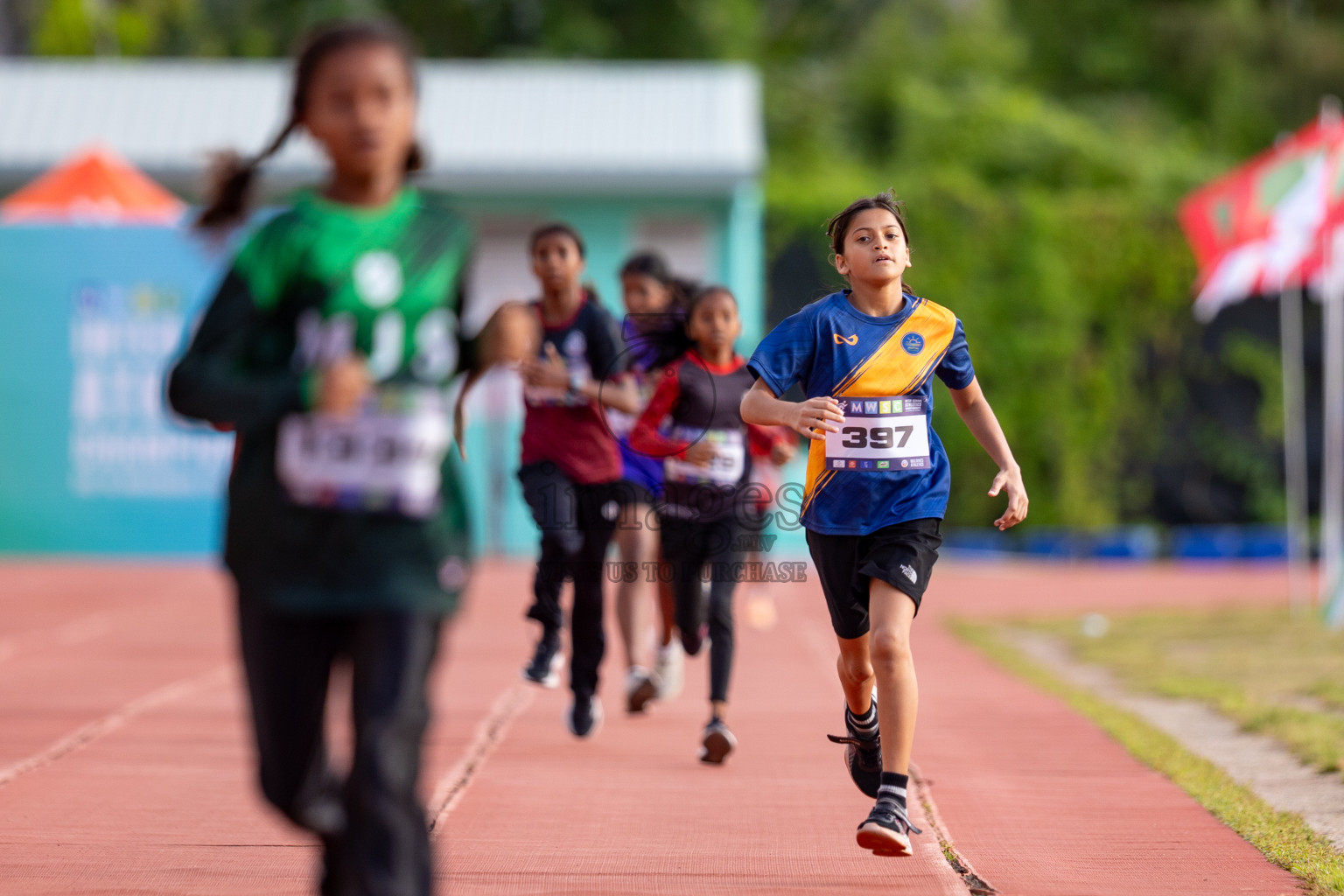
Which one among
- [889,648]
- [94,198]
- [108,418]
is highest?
[94,198]

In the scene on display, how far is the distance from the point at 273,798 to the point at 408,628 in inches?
18.6

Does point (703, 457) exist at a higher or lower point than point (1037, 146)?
lower

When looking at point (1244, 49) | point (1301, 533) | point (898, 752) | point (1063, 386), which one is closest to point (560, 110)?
point (1063, 386)

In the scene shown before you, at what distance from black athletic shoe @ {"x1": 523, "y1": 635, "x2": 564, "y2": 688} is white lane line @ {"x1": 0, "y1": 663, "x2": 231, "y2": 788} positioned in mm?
1908

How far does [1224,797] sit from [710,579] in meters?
2.22

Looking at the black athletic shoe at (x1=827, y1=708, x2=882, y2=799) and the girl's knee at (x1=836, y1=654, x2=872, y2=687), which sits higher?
the girl's knee at (x1=836, y1=654, x2=872, y2=687)

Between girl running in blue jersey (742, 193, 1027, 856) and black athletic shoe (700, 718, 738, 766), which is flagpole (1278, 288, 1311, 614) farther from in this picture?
girl running in blue jersey (742, 193, 1027, 856)

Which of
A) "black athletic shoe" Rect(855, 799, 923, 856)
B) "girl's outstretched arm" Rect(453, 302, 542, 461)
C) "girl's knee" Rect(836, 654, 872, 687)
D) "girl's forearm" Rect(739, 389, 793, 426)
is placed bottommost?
"black athletic shoe" Rect(855, 799, 923, 856)

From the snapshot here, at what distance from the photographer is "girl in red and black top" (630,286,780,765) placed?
7.11 metres

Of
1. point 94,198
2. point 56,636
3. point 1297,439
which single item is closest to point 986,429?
point 56,636

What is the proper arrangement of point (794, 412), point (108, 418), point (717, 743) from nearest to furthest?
point (794, 412)
point (717, 743)
point (108, 418)

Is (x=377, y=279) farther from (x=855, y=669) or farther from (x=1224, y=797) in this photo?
(x=1224, y=797)

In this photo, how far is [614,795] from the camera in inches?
238

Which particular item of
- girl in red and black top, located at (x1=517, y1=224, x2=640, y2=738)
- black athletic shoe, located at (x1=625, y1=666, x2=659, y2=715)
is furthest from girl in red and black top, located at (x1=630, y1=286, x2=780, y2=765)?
black athletic shoe, located at (x1=625, y1=666, x2=659, y2=715)
